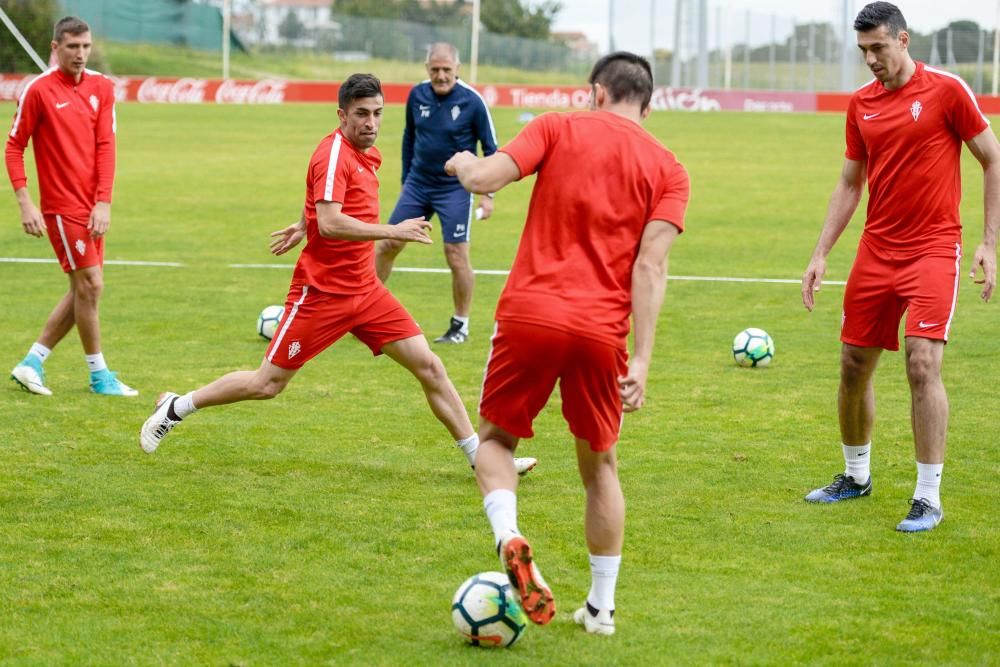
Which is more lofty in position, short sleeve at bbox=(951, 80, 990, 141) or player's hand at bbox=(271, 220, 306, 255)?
short sleeve at bbox=(951, 80, 990, 141)

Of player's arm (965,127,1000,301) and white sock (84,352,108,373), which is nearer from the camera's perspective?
player's arm (965,127,1000,301)

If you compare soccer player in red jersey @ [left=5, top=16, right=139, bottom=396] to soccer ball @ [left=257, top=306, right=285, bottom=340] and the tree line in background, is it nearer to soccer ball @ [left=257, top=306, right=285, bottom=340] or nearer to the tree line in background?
soccer ball @ [left=257, top=306, right=285, bottom=340]

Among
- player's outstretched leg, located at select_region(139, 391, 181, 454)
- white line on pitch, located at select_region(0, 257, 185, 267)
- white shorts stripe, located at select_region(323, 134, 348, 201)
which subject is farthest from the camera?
white line on pitch, located at select_region(0, 257, 185, 267)

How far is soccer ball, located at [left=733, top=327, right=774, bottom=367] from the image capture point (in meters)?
11.0

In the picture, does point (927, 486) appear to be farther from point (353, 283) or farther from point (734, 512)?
point (353, 283)

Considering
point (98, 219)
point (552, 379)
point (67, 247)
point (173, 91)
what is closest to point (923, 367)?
point (552, 379)

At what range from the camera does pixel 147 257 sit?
17.0 metres

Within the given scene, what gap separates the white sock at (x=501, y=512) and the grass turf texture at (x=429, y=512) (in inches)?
19.5

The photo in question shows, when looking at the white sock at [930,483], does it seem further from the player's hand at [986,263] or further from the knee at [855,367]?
the player's hand at [986,263]

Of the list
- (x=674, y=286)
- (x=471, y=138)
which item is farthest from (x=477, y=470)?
(x=674, y=286)

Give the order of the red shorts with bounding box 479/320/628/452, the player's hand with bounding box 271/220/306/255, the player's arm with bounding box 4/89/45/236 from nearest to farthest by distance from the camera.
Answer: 1. the red shorts with bounding box 479/320/628/452
2. the player's hand with bounding box 271/220/306/255
3. the player's arm with bounding box 4/89/45/236

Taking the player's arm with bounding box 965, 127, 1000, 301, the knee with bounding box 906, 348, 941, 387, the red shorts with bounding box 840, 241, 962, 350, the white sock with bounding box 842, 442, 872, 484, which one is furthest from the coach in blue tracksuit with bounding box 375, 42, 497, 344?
the player's arm with bounding box 965, 127, 1000, 301

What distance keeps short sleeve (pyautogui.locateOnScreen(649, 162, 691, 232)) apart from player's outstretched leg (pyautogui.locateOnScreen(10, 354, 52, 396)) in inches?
238

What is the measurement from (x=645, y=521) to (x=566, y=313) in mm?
2169
